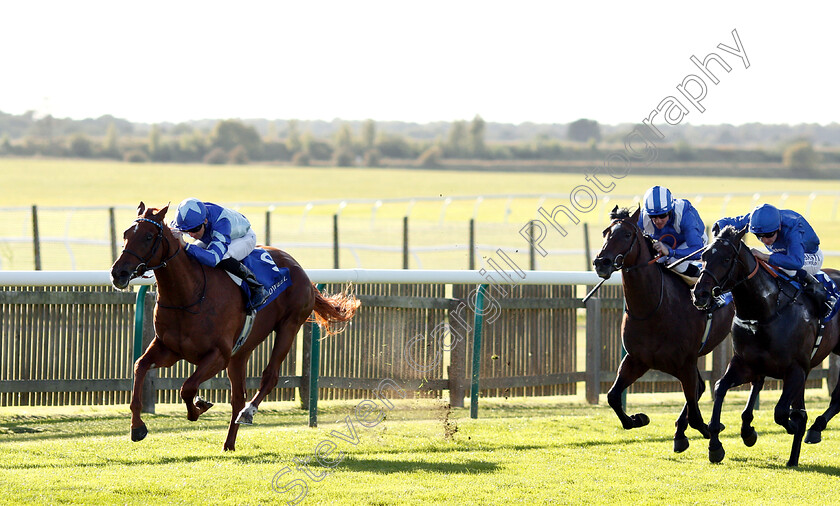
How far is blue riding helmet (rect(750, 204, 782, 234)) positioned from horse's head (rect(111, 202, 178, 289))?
3503mm

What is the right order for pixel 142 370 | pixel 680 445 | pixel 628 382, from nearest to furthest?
pixel 142 370, pixel 680 445, pixel 628 382

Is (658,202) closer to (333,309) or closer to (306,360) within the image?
(333,309)

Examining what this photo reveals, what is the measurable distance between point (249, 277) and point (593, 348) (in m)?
3.88

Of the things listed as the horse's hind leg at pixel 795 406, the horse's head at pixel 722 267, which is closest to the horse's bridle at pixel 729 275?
the horse's head at pixel 722 267

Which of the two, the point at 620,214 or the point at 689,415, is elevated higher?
the point at 620,214

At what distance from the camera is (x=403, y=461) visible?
6.47 meters

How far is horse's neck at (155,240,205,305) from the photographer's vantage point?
6.21 metres

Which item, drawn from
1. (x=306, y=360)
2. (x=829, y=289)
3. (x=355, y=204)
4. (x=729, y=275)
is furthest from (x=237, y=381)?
(x=355, y=204)

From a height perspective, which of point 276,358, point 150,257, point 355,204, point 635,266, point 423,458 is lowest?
point 355,204

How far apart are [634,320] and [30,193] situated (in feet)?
145

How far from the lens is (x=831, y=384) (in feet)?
34.4

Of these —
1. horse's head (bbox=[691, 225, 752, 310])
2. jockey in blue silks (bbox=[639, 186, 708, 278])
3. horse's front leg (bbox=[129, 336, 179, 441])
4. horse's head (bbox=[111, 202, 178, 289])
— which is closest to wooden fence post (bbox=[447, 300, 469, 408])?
jockey in blue silks (bbox=[639, 186, 708, 278])

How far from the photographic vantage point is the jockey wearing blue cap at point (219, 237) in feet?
21.1

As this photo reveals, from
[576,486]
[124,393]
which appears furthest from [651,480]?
[124,393]
